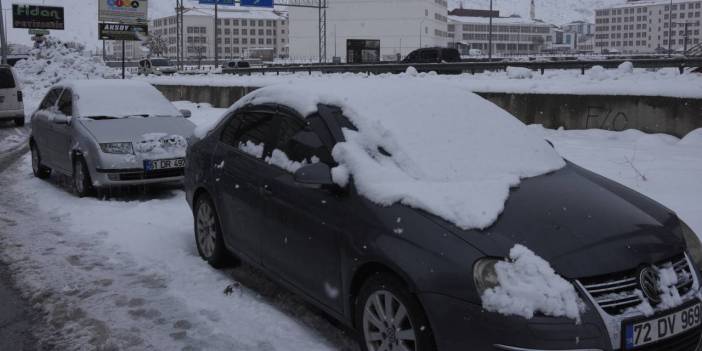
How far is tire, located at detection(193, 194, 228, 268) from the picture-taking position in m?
5.61

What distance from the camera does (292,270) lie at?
14.4 feet

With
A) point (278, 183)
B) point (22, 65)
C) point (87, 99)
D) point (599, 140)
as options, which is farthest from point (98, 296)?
point (22, 65)

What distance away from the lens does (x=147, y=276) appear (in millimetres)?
5602

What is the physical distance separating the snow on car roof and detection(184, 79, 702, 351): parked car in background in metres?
5.02

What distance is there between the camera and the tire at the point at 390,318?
330cm

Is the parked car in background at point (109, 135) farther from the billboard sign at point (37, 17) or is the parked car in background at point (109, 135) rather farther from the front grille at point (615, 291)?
the billboard sign at point (37, 17)

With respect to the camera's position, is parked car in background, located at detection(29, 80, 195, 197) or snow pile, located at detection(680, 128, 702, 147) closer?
parked car in background, located at detection(29, 80, 195, 197)

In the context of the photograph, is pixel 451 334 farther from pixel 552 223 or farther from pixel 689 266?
pixel 689 266

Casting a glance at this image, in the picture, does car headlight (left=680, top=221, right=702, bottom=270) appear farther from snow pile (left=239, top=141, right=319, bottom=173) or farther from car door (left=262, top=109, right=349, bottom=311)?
snow pile (left=239, top=141, right=319, bottom=173)

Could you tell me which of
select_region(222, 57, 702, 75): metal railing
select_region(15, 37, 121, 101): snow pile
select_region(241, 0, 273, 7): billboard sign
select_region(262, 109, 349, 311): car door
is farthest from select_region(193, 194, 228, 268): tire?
select_region(241, 0, 273, 7): billboard sign

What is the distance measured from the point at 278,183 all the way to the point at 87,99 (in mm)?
6366

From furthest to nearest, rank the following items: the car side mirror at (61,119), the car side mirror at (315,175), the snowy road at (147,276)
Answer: the car side mirror at (61,119)
the snowy road at (147,276)
the car side mirror at (315,175)

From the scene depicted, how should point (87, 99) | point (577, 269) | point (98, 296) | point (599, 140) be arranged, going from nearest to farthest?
point (577, 269) < point (98, 296) < point (87, 99) < point (599, 140)

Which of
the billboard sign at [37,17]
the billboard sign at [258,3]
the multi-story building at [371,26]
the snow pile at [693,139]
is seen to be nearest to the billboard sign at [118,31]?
the billboard sign at [258,3]
